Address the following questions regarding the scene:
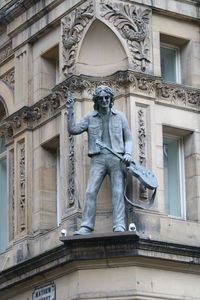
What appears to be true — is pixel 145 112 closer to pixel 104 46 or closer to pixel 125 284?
pixel 104 46

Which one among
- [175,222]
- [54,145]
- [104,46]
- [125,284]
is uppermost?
[104,46]

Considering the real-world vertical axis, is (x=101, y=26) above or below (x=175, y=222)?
above

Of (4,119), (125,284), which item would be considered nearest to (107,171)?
(125,284)

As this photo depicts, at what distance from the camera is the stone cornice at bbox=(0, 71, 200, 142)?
2781 centimetres

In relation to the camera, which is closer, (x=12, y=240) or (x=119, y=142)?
(x=119, y=142)

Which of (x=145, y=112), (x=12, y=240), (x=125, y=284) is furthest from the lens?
(x=12, y=240)

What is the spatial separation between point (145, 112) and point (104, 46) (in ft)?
6.28

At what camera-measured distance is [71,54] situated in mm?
28422

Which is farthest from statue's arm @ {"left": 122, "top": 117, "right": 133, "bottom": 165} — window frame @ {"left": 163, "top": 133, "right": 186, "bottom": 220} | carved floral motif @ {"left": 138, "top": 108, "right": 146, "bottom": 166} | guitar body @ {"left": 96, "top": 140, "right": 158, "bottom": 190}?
window frame @ {"left": 163, "top": 133, "right": 186, "bottom": 220}

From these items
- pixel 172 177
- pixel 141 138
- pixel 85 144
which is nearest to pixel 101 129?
pixel 85 144

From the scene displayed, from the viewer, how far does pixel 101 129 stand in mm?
27109

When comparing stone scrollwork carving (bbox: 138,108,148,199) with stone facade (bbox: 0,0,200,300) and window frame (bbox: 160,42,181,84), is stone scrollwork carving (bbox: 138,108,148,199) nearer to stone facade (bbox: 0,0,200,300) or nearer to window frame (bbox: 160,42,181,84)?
stone facade (bbox: 0,0,200,300)

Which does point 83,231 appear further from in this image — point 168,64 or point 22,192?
point 168,64

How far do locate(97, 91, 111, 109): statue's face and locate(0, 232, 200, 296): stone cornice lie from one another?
9.92 ft
